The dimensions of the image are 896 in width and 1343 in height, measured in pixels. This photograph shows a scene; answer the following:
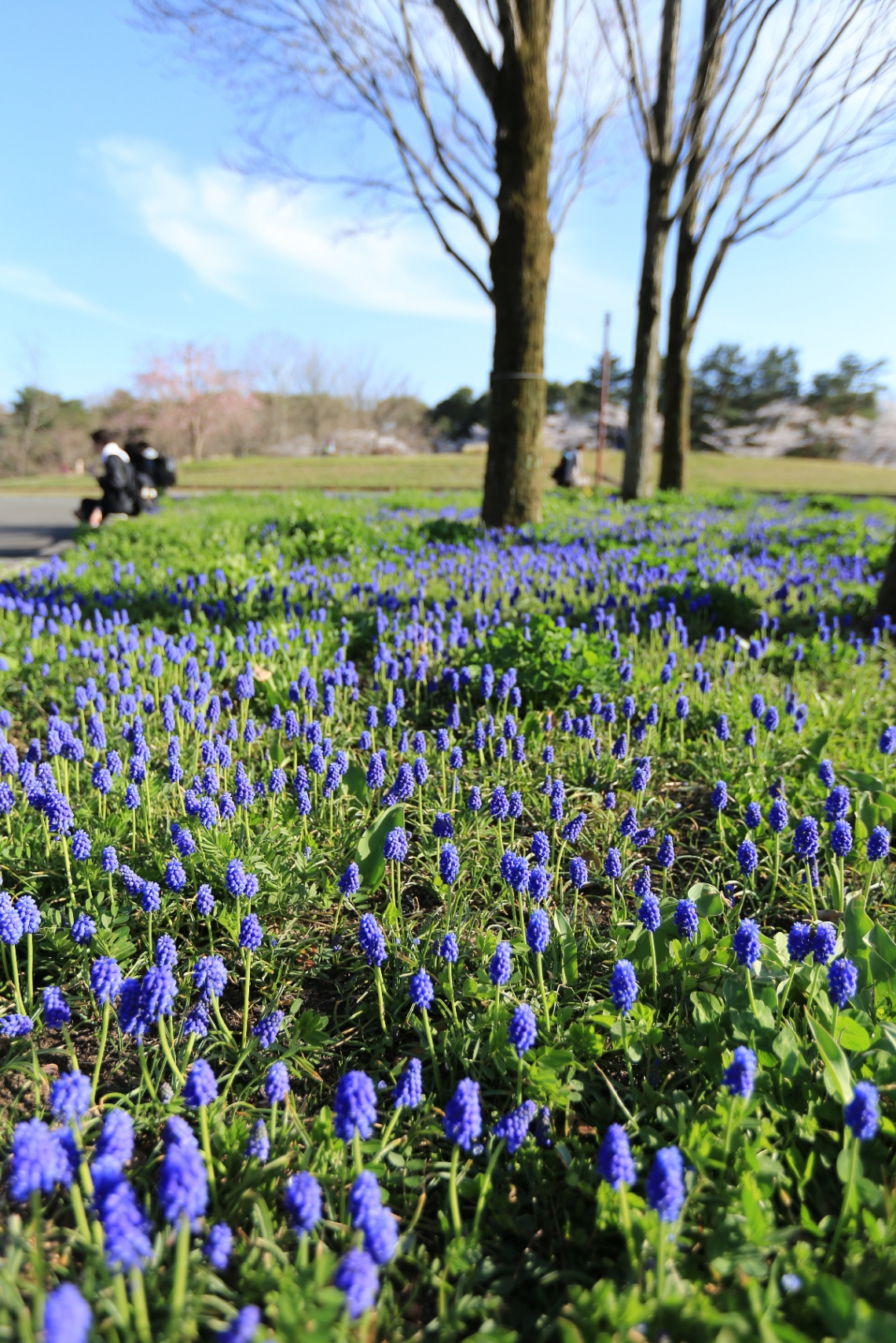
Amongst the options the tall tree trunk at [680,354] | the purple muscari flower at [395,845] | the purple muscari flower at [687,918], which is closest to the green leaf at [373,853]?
the purple muscari flower at [395,845]

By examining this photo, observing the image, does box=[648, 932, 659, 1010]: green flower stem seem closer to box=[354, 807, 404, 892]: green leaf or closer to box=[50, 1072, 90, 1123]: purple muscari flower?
box=[354, 807, 404, 892]: green leaf

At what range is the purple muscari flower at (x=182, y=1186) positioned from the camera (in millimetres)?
1157

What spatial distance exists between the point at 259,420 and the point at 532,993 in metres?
69.1

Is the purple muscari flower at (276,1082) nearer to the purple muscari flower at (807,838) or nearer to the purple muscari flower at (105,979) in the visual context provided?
the purple muscari flower at (105,979)

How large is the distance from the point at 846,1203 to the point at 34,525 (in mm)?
17828

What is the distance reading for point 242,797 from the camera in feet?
8.43

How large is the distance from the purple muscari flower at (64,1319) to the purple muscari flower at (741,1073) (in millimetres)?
1117

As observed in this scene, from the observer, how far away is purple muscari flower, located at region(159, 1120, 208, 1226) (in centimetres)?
116

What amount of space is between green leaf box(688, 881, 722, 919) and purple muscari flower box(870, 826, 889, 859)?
0.45 meters

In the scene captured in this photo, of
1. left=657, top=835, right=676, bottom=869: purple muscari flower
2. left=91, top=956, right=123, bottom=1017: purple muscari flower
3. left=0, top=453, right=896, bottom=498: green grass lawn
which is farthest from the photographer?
left=0, top=453, right=896, bottom=498: green grass lawn

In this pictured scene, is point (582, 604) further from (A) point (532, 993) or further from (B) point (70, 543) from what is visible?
(B) point (70, 543)

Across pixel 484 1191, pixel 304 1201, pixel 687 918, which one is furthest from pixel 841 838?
pixel 304 1201

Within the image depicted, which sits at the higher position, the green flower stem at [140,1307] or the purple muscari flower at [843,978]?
the purple muscari flower at [843,978]

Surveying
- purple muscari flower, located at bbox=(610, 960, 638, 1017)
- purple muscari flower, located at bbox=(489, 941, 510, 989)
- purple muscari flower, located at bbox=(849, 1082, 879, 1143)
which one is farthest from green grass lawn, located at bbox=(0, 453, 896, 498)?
purple muscari flower, located at bbox=(849, 1082, 879, 1143)
